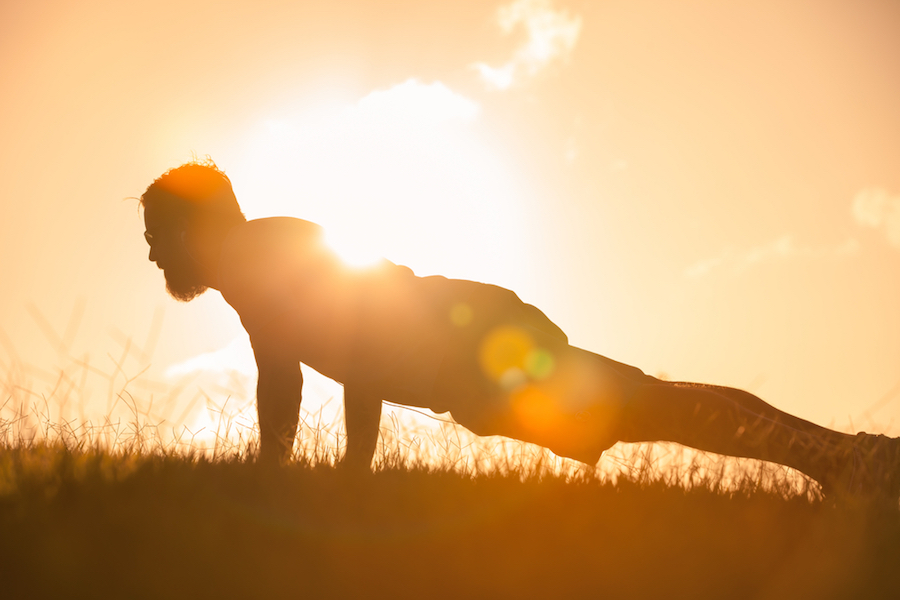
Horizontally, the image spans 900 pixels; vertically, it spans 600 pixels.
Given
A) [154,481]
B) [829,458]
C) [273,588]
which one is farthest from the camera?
[829,458]

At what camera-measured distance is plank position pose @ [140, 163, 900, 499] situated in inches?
111

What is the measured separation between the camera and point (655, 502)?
2.56 m

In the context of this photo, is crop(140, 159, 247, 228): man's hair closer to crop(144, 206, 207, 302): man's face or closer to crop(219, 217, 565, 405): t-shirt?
crop(144, 206, 207, 302): man's face

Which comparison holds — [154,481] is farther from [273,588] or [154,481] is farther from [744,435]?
[744,435]

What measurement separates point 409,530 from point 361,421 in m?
1.16

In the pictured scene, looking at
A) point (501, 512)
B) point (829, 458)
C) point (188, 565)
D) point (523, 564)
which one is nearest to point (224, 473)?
point (188, 565)

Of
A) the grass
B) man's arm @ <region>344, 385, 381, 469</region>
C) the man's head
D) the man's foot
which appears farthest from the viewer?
the man's head

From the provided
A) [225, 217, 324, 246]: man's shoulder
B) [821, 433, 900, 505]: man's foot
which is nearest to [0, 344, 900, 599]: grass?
[821, 433, 900, 505]: man's foot

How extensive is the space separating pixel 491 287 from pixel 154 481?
6.27 feet

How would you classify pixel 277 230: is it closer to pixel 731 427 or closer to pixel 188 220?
pixel 188 220

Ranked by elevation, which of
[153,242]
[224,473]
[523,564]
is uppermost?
[153,242]

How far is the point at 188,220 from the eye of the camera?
404 cm

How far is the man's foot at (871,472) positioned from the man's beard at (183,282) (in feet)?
12.8

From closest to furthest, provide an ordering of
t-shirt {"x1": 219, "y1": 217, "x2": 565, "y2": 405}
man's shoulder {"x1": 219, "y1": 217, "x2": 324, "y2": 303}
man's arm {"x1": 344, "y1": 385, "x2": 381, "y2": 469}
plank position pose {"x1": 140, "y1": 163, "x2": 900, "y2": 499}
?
1. plank position pose {"x1": 140, "y1": 163, "x2": 900, "y2": 499}
2. man's arm {"x1": 344, "y1": 385, "x2": 381, "y2": 469}
3. t-shirt {"x1": 219, "y1": 217, "x2": 565, "y2": 405}
4. man's shoulder {"x1": 219, "y1": 217, "x2": 324, "y2": 303}
